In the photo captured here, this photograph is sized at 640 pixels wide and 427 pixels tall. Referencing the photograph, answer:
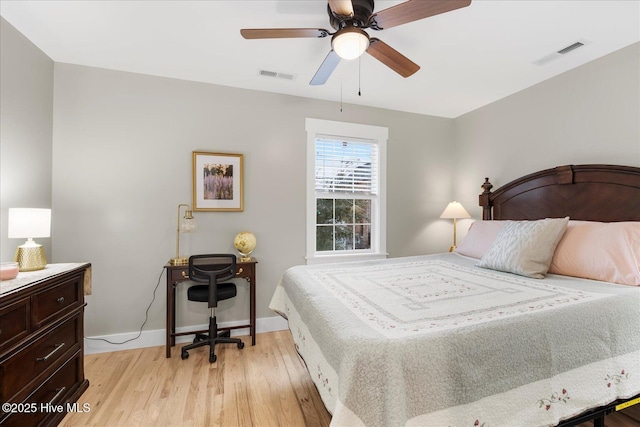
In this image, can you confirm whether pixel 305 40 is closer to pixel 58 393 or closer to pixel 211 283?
pixel 211 283

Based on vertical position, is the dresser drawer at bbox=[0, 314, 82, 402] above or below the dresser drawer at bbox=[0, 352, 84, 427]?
above

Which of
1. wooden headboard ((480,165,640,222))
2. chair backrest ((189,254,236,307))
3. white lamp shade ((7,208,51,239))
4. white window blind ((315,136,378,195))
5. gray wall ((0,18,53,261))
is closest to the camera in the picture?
white lamp shade ((7,208,51,239))

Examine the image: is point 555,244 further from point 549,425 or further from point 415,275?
point 549,425

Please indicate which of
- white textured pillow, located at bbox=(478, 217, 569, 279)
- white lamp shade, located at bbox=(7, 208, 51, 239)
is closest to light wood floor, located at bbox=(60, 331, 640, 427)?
white textured pillow, located at bbox=(478, 217, 569, 279)

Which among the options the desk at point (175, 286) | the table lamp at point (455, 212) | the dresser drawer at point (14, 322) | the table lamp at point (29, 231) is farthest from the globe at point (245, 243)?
the table lamp at point (455, 212)

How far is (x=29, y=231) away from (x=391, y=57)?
256cm

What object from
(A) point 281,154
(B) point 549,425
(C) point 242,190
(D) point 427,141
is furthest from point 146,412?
(D) point 427,141

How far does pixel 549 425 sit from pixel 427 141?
11.0ft

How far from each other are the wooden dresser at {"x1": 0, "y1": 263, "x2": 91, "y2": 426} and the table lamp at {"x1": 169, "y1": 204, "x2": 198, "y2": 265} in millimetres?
709

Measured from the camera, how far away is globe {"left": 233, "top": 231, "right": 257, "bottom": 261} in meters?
2.96

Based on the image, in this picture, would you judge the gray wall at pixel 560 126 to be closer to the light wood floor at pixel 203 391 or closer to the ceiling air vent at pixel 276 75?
the light wood floor at pixel 203 391

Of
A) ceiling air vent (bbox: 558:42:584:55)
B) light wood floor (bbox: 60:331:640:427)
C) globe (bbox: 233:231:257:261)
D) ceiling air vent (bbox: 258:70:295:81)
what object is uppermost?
ceiling air vent (bbox: 258:70:295:81)

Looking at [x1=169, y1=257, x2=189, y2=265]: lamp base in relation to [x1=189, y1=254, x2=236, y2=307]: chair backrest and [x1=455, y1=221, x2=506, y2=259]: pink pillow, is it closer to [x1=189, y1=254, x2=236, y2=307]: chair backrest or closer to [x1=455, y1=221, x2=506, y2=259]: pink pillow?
[x1=189, y1=254, x2=236, y2=307]: chair backrest

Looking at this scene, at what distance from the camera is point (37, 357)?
1637 mm
